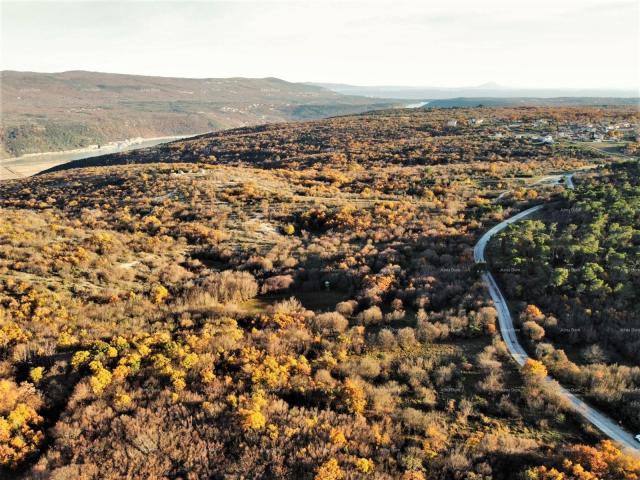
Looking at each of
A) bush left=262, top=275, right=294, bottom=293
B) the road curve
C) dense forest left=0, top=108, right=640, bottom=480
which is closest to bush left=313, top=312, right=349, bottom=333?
dense forest left=0, top=108, right=640, bottom=480

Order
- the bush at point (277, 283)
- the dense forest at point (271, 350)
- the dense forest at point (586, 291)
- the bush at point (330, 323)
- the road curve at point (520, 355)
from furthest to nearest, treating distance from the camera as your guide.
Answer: the bush at point (277, 283) < the bush at point (330, 323) < the dense forest at point (586, 291) < the road curve at point (520, 355) < the dense forest at point (271, 350)

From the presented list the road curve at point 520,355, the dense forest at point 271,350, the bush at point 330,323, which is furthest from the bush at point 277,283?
the road curve at point 520,355

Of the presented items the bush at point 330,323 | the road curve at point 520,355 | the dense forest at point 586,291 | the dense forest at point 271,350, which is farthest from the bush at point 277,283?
the dense forest at point 586,291

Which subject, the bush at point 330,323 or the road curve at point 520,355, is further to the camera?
the bush at point 330,323

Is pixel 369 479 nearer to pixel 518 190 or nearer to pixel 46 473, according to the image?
pixel 46 473

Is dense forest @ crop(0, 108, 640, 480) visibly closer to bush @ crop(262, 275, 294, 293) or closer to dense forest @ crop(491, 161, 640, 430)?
bush @ crop(262, 275, 294, 293)

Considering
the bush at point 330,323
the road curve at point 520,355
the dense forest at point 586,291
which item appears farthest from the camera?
the bush at point 330,323

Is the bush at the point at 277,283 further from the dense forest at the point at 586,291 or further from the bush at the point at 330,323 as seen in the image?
the dense forest at the point at 586,291
